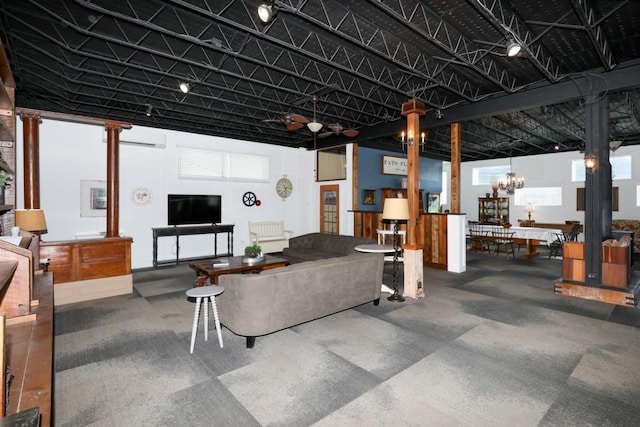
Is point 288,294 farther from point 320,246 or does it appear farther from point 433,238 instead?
point 433,238

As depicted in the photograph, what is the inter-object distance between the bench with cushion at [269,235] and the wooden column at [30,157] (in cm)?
459

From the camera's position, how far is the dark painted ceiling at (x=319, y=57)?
341cm

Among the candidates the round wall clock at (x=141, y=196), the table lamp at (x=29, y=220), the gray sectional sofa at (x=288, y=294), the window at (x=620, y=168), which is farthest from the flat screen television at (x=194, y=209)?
the window at (x=620, y=168)

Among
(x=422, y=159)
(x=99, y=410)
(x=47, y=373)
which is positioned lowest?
(x=99, y=410)

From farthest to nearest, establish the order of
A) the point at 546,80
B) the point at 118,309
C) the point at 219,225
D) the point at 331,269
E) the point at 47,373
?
the point at 219,225 → the point at 546,80 → the point at 118,309 → the point at 331,269 → the point at 47,373

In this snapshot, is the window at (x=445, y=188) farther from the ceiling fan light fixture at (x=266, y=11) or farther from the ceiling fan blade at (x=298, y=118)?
the ceiling fan light fixture at (x=266, y=11)

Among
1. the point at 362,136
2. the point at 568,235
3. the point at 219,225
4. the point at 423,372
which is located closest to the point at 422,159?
the point at 362,136

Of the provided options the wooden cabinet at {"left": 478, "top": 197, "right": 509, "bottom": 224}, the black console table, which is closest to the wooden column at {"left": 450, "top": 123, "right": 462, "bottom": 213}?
the black console table

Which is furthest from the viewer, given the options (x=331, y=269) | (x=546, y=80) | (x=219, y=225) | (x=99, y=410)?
(x=219, y=225)

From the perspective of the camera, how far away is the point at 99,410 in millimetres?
2219

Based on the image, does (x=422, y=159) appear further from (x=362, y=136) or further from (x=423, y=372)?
(x=423, y=372)

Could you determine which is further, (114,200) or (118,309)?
(114,200)

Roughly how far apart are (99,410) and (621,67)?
725 centimetres

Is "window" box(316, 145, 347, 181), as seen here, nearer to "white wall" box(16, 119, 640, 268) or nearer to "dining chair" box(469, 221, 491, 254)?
"white wall" box(16, 119, 640, 268)
